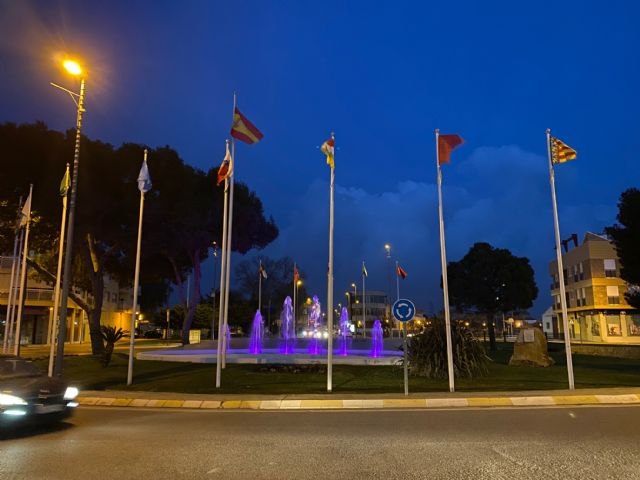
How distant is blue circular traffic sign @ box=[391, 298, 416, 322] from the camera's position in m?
13.9

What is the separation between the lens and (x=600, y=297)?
62.9 metres

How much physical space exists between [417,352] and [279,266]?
68.6m

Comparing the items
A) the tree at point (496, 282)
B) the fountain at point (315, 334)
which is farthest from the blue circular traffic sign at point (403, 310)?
the tree at point (496, 282)

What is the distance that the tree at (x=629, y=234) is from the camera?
30234 mm

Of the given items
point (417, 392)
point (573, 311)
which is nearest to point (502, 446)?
point (417, 392)

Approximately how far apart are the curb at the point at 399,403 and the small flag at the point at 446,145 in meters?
7.15

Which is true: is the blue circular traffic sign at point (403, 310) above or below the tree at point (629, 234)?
below

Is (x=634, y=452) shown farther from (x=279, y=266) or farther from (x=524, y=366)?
(x=279, y=266)

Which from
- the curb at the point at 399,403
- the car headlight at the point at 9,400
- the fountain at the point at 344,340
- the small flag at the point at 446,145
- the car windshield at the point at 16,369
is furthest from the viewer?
the fountain at the point at 344,340

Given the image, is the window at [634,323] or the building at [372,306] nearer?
the window at [634,323]

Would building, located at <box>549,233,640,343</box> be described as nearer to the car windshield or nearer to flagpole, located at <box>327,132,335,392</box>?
flagpole, located at <box>327,132,335,392</box>

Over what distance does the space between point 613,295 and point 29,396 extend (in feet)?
218

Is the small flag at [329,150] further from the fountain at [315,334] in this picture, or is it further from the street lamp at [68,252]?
the fountain at [315,334]

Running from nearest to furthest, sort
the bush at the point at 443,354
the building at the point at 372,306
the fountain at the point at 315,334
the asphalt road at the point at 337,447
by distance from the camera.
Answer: the asphalt road at the point at 337,447
the bush at the point at 443,354
the fountain at the point at 315,334
the building at the point at 372,306
